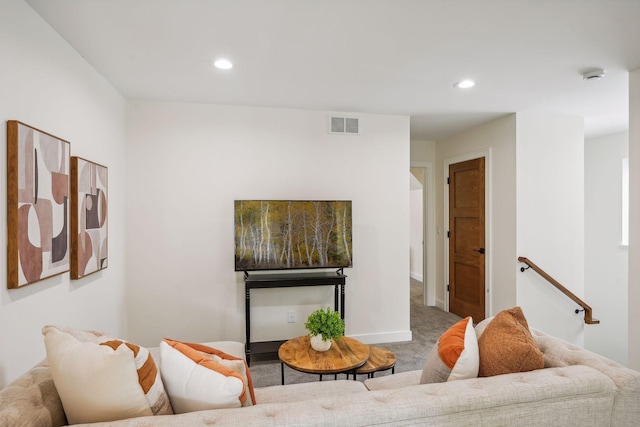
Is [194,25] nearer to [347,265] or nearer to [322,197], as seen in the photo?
[322,197]

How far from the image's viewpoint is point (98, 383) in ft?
3.80

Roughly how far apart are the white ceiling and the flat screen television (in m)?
1.02

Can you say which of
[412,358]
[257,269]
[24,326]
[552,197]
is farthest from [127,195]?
[552,197]

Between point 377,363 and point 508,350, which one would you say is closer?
point 508,350

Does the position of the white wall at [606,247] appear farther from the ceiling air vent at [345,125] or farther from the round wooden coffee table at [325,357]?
the round wooden coffee table at [325,357]

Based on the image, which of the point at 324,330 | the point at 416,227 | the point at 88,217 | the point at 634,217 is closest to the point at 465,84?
the point at 634,217

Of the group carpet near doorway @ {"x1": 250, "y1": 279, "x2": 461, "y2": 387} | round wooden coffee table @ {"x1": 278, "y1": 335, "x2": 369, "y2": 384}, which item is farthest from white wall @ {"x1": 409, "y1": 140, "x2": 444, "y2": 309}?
round wooden coffee table @ {"x1": 278, "y1": 335, "x2": 369, "y2": 384}

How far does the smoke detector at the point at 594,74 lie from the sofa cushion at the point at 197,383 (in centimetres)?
326

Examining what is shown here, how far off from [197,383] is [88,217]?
1.77 m

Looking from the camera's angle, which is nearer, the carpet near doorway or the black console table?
the carpet near doorway

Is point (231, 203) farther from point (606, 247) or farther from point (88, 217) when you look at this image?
point (606, 247)

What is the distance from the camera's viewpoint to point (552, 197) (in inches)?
161

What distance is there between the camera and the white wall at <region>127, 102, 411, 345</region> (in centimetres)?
353

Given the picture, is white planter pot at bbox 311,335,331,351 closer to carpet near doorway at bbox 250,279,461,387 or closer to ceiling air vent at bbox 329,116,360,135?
carpet near doorway at bbox 250,279,461,387
